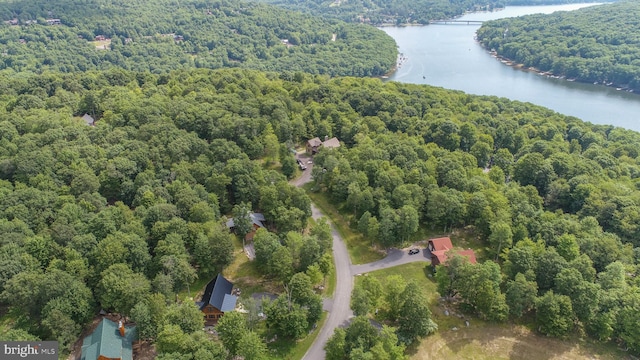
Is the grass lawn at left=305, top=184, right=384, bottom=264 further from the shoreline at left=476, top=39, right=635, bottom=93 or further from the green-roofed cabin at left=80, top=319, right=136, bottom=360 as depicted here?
the shoreline at left=476, top=39, right=635, bottom=93

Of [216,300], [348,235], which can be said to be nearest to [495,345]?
[348,235]

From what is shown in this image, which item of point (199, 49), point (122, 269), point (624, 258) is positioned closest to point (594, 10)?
point (199, 49)

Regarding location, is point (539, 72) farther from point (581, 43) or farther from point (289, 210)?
point (289, 210)

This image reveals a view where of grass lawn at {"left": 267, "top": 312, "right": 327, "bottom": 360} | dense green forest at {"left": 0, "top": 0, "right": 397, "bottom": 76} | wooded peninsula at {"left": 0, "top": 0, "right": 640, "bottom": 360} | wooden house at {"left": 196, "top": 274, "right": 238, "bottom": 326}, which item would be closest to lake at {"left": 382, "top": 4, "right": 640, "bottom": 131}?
dense green forest at {"left": 0, "top": 0, "right": 397, "bottom": 76}

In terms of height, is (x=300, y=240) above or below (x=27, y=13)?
below

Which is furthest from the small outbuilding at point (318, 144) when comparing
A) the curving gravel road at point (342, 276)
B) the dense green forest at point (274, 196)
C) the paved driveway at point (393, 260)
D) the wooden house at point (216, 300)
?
the wooden house at point (216, 300)

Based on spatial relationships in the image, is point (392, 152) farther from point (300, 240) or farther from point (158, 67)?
point (158, 67)
